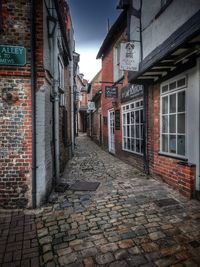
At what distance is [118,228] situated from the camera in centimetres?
325

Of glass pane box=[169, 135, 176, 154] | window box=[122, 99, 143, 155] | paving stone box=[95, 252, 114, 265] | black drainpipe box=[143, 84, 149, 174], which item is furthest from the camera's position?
window box=[122, 99, 143, 155]

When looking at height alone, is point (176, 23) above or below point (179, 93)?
above

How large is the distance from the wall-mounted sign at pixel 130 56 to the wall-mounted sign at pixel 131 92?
1147 millimetres

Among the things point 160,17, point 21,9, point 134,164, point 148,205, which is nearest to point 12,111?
point 21,9

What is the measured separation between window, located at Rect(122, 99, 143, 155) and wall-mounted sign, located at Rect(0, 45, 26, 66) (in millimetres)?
4557

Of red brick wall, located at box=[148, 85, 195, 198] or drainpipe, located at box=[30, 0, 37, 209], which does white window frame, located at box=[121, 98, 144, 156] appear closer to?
red brick wall, located at box=[148, 85, 195, 198]

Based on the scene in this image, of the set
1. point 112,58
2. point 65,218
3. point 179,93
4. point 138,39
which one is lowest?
point 65,218

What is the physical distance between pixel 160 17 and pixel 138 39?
124cm

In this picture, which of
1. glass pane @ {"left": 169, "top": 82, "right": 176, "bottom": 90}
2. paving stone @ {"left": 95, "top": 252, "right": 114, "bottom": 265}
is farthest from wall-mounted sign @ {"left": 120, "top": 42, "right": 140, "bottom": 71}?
paving stone @ {"left": 95, "top": 252, "right": 114, "bottom": 265}

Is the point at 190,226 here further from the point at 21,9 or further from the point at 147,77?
the point at 21,9

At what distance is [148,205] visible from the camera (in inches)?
163

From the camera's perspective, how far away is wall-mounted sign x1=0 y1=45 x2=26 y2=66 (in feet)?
12.9

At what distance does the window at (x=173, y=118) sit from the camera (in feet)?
16.0

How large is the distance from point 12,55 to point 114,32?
702cm
